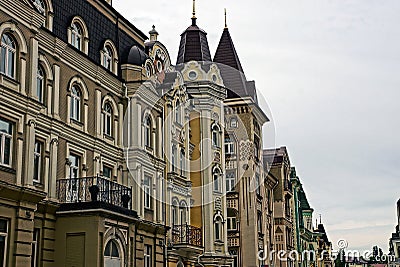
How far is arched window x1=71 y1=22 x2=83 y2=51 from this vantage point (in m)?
27.5

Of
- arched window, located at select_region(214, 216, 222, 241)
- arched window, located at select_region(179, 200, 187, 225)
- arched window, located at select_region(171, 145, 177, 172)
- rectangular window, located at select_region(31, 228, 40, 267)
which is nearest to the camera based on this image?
rectangular window, located at select_region(31, 228, 40, 267)

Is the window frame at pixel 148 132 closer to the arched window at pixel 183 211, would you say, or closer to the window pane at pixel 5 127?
the arched window at pixel 183 211

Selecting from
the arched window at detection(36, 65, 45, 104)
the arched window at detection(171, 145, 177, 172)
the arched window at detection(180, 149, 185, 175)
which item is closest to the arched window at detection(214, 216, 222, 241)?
the arched window at detection(180, 149, 185, 175)

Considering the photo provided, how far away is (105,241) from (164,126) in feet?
36.5

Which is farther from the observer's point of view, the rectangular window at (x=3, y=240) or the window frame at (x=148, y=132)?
the window frame at (x=148, y=132)

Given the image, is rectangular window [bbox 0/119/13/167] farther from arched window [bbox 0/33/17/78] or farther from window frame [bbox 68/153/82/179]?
window frame [bbox 68/153/82/179]

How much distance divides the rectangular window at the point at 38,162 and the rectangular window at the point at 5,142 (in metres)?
2.30

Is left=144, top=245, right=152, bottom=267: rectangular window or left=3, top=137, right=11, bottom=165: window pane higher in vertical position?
left=3, top=137, right=11, bottom=165: window pane

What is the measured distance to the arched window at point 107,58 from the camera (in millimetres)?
29938

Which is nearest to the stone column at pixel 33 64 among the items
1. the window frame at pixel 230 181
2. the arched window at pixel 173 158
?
the arched window at pixel 173 158

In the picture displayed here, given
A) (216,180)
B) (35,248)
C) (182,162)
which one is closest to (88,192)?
(35,248)

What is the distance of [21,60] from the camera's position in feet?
72.6

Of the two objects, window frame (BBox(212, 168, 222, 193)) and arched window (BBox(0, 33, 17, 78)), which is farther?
window frame (BBox(212, 168, 222, 193))

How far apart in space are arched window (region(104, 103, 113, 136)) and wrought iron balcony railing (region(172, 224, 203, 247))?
26.1ft
